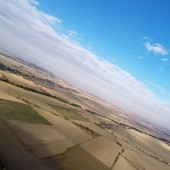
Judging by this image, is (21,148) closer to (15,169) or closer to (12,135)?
(12,135)

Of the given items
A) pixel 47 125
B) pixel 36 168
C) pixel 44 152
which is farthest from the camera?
pixel 47 125

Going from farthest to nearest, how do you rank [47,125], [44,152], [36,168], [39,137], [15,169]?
[47,125]
[39,137]
[44,152]
[36,168]
[15,169]

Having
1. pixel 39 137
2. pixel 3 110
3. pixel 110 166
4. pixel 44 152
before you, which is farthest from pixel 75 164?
pixel 3 110

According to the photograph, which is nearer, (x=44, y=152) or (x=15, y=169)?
(x=15, y=169)

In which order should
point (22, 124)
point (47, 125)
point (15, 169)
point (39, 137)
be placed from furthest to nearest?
point (47, 125), point (22, 124), point (39, 137), point (15, 169)

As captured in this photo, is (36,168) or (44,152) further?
(44,152)

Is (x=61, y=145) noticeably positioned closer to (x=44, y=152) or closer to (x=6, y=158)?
(x=44, y=152)

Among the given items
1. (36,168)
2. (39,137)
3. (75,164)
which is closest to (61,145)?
(39,137)

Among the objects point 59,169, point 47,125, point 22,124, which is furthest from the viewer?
point 47,125
